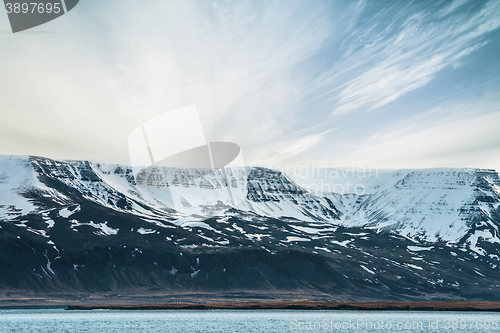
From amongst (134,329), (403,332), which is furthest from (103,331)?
(403,332)

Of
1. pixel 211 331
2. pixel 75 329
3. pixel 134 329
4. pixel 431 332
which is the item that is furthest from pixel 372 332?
pixel 75 329

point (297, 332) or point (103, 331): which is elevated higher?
point (103, 331)

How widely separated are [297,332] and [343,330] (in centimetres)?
1471

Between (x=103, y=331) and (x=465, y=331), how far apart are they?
100.0 meters

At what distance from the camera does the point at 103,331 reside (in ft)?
349

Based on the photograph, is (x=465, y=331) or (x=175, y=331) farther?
(x=465, y=331)

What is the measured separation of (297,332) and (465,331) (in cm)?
4988

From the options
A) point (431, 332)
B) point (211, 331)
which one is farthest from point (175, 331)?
point (431, 332)

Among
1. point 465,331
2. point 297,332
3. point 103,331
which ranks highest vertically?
point 103,331

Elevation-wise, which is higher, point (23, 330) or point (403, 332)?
point (23, 330)

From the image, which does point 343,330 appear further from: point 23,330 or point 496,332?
point 23,330

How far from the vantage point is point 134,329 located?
372 ft

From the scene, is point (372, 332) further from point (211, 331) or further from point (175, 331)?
point (175, 331)

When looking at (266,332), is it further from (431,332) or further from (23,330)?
(23,330)
